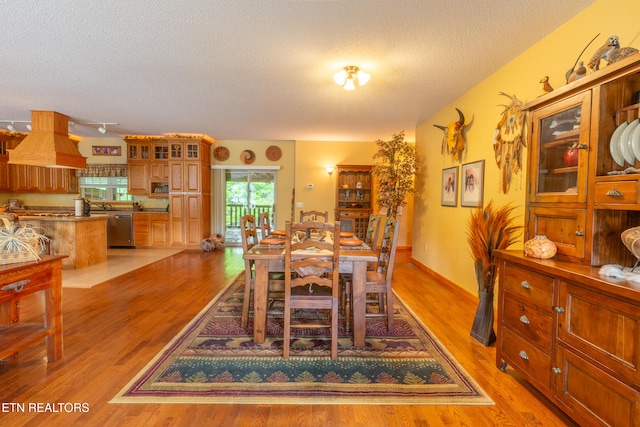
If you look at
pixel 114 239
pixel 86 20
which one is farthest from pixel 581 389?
pixel 114 239

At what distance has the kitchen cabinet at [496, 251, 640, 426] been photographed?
128 centimetres

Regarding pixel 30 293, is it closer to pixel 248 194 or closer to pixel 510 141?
pixel 510 141

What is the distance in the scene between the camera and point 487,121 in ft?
11.1

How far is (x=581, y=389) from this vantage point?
4.88 ft

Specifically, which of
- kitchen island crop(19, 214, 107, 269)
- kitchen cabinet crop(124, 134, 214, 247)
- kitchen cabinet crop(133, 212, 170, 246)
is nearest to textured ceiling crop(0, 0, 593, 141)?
kitchen island crop(19, 214, 107, 269)

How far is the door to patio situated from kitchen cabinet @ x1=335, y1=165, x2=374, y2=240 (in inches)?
68.2

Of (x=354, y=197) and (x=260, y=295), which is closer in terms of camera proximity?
(x=260, y=295)

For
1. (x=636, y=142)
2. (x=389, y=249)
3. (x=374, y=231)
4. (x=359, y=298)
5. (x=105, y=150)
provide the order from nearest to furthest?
(x=636, y=142), (x=359, y=298), (x=389, y=249), (x=374, y=231), (x=105, y=150)

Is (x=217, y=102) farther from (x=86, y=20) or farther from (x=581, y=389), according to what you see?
(x=581, y=389)

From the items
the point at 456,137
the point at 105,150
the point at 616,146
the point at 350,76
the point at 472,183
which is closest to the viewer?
the point at 616,146

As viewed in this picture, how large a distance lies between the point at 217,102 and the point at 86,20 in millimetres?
2061

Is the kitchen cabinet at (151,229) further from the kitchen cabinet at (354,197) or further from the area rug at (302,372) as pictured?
the area rug at (302,372)

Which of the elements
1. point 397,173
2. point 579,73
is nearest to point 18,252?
point 579,73

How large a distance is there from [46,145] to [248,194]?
12.6 ft
